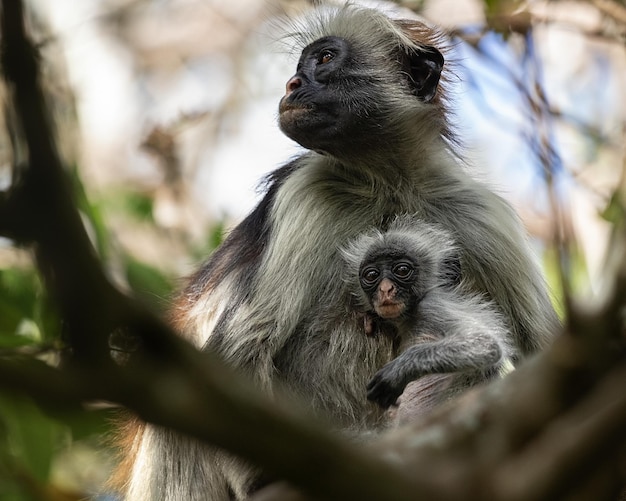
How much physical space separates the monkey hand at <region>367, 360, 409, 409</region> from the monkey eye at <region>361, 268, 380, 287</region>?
0.77m

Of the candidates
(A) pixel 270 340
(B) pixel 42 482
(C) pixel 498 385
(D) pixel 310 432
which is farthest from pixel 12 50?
(A) pixel 270 340

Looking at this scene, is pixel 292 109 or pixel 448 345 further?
pixel 292 109

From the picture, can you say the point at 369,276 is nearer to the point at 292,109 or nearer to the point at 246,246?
the point at 246,246

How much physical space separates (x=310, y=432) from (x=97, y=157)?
586 inches

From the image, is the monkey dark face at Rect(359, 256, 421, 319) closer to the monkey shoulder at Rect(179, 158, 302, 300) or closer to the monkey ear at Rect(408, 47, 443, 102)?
the monkey shoulder at Rect(179, 158, 302, 300)

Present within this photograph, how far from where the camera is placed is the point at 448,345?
Result: 14.5ft

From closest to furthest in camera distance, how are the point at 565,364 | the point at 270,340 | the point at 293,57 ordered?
the point at 565,364
the point at 270,340
the point at 293,57

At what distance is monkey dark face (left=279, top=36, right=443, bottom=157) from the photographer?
5.11m

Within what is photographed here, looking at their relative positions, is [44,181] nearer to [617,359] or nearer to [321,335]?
[617,359]

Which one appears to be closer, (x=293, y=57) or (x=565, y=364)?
(x=565, y=364)

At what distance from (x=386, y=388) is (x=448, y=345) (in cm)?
40

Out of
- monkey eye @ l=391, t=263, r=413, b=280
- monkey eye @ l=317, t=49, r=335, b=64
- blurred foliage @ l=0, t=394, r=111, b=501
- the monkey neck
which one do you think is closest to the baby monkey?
monkey eye @ l=391, t=263, r=413, b=280

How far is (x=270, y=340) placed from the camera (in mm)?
4957

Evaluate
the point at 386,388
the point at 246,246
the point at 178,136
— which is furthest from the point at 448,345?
the point at 178,136
